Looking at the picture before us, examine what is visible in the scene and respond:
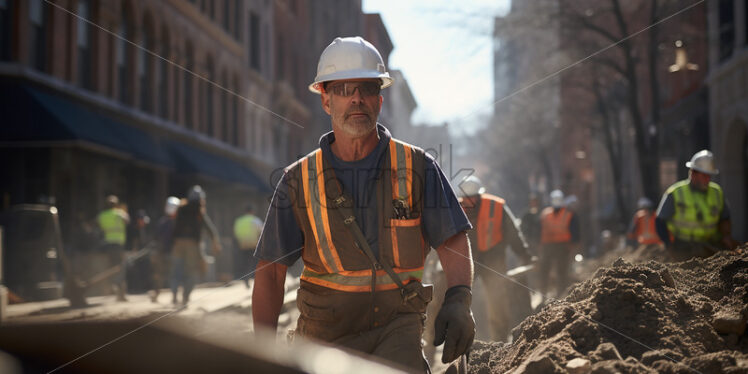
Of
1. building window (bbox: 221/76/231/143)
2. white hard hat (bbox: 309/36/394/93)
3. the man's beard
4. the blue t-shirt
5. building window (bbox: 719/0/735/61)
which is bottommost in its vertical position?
the blue t-shirt

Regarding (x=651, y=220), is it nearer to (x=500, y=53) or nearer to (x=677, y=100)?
(x=500, y=53)

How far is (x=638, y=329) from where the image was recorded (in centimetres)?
455

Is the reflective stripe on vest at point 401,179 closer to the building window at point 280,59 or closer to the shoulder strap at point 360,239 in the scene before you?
the shoulder strap at point 360,239

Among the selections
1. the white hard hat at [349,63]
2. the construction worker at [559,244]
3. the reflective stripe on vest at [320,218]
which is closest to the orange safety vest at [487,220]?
the construction worker at [559,244]

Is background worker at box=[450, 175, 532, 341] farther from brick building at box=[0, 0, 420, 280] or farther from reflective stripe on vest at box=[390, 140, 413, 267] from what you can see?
reflective stripe on vest at box=[390, 140, 413, 267]

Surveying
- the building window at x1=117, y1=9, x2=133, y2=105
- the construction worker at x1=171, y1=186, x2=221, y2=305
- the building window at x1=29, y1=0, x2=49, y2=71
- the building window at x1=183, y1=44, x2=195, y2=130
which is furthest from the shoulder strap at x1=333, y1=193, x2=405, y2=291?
the building window at x1=183, y1=44, x2=195, y2=130

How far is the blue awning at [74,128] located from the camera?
17.2 m

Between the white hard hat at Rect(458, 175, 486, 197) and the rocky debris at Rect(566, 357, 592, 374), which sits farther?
the white hard hat at Rect(458, 175, 486, 197)

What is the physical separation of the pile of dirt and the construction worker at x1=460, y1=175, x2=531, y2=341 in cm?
441

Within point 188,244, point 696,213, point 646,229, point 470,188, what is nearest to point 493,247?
point 470,188

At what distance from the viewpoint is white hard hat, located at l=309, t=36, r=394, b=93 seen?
4309mm

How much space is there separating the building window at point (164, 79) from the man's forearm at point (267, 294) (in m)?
22.9

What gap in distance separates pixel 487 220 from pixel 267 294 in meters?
6.54

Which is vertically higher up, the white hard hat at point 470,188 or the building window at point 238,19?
the building window at point 238,19
